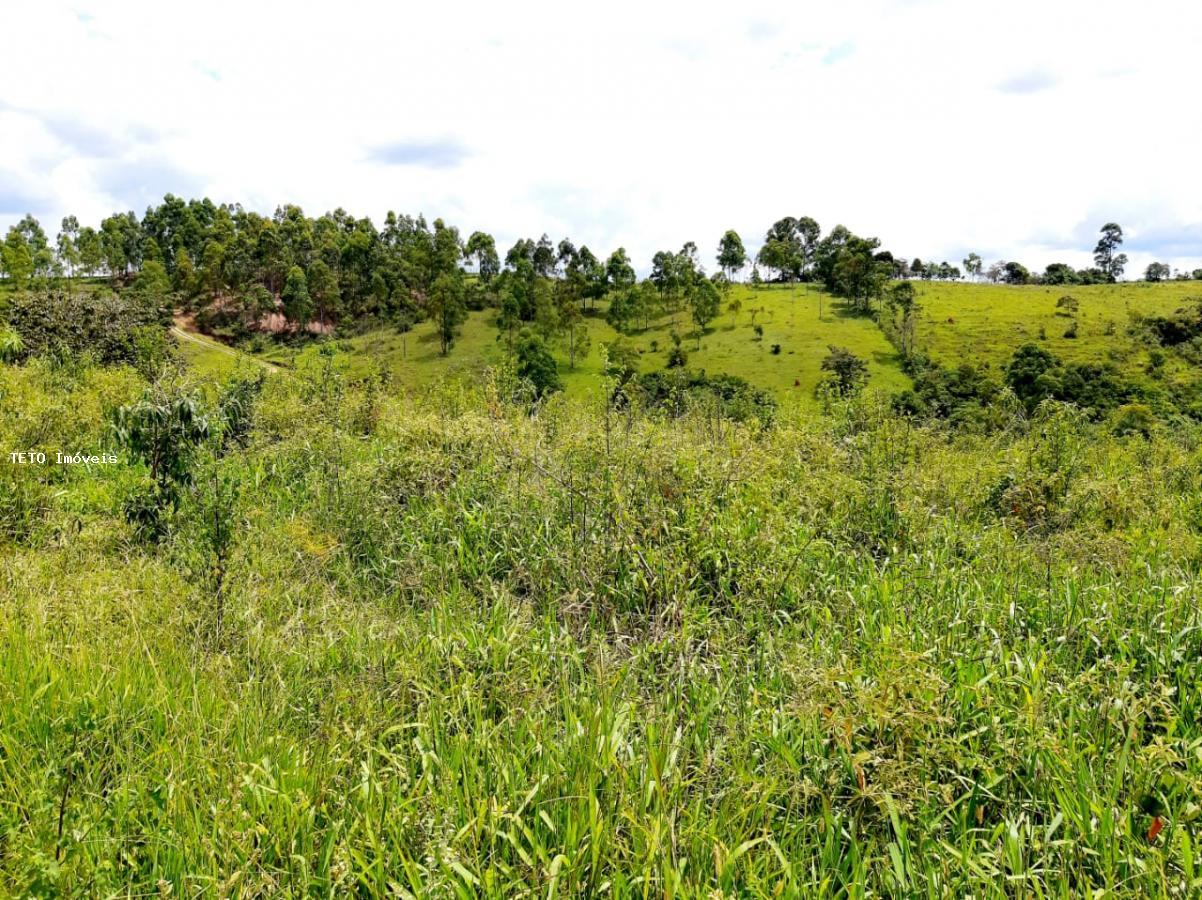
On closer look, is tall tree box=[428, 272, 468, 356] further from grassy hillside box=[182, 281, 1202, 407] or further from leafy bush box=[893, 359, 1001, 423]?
leafy bush box=[893, 359, 1001, 423]

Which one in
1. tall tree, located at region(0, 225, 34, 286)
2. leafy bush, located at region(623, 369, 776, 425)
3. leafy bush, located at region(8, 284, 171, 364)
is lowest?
leafy bush, located at region(623, 369, 776, 425)

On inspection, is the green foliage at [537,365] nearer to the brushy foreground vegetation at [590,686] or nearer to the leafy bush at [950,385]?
the leafy bush at [950,385]

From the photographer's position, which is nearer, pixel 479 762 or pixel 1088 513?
pixel 479 762

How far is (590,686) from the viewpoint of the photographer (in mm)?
3172

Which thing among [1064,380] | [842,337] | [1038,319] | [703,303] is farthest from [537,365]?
[1038,319]

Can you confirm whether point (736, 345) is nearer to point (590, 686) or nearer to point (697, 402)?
point (697, 402)

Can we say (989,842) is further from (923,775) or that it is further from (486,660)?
(486,660)

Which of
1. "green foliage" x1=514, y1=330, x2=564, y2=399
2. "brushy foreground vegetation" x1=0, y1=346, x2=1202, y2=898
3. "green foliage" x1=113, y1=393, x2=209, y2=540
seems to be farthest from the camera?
"green foliage" x1=514, y1=330, x2=564, y2=399

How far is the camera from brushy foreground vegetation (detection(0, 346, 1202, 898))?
91.0 inches

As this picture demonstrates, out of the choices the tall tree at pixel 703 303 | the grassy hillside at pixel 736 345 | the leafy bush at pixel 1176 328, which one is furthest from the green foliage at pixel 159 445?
the leafy bush at pixel 1176 328

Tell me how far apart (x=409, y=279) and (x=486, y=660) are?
271 feet

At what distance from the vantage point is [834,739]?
9.18 feet

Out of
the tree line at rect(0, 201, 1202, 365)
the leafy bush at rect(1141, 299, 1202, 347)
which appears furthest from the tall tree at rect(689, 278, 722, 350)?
the leafy bush at rect(1141, 299, 1202, 347)

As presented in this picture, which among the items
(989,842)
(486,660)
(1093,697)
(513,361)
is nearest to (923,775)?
(989,842)
